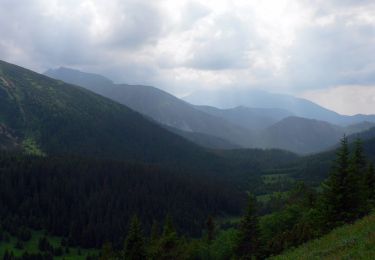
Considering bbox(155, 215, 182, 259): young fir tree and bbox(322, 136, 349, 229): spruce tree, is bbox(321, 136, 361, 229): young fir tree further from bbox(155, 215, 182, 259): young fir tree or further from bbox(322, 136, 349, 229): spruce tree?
bbox(155, 215, 182, 259): young fir tree

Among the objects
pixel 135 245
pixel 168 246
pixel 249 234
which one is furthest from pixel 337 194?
pixel 168 246

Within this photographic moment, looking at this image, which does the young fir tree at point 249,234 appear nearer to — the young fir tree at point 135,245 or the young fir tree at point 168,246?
the young fir tree at point 168,246

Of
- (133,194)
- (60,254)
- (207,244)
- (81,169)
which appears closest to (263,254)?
(207,244)

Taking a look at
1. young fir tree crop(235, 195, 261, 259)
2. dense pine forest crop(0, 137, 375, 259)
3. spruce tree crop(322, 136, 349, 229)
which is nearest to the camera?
spruce tree crop(322, 136, 349, 229)

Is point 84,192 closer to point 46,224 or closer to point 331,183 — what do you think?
point 46,224

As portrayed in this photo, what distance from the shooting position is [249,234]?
60.9 meters

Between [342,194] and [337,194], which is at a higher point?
[342,194]

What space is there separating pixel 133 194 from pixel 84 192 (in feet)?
74.5

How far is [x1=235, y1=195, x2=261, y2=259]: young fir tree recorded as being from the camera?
5953 cm

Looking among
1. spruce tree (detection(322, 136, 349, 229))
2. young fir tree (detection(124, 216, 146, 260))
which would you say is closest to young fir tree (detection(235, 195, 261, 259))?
spruce tree (detection(322, 136, 349, 229))

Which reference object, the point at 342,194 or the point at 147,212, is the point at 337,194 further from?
the point at 147,212

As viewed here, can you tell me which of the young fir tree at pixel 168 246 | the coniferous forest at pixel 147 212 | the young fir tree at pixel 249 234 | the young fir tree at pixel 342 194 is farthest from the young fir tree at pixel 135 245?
the young fir tree at pixel 342 194

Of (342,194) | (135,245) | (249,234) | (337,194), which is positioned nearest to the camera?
(342,194)

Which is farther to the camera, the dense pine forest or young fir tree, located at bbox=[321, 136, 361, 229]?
the dense pine forest
